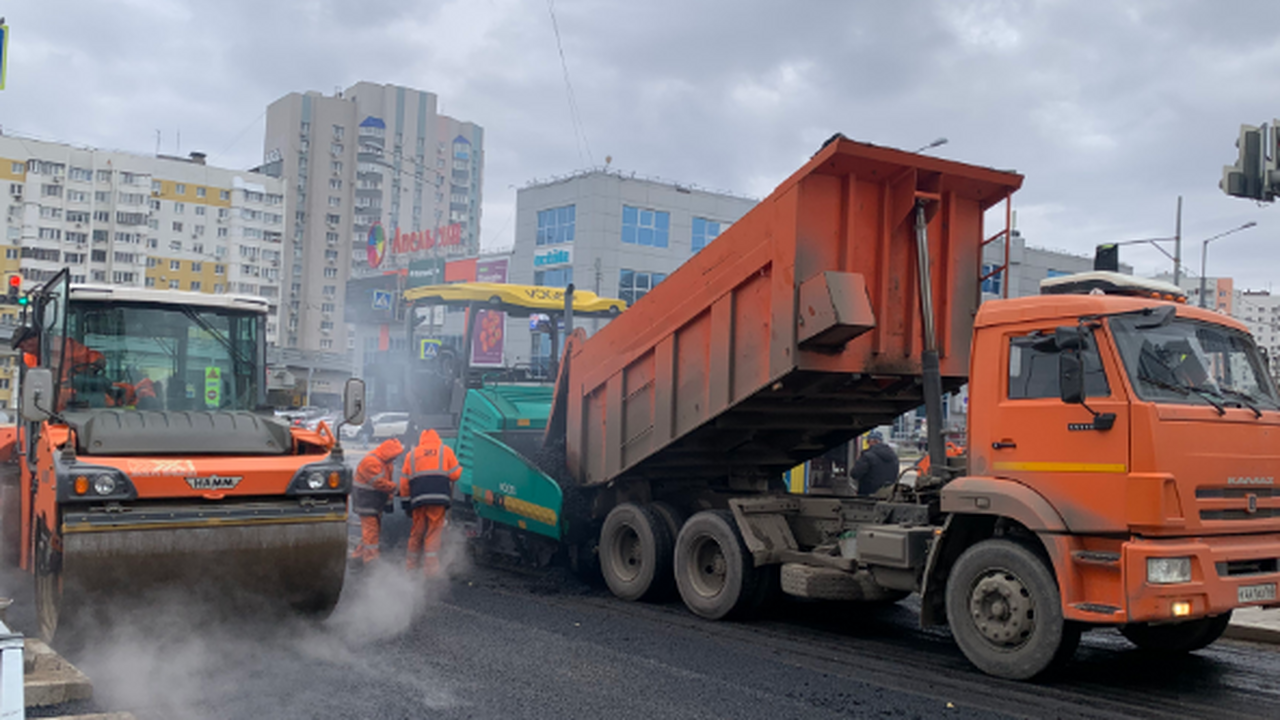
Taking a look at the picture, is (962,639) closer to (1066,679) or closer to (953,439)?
(1066,679)

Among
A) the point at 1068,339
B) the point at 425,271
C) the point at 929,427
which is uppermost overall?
the point at 425,271

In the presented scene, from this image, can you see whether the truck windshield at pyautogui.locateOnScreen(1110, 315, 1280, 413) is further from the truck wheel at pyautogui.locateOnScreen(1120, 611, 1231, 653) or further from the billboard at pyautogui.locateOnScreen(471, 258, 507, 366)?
the billboard at pyautogui.locateOnScreen(471, 258, 507, 366)

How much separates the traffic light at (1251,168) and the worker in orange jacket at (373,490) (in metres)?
7.89

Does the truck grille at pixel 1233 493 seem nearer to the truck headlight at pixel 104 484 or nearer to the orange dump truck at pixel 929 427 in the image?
the orange dump truck at pixel 929 427

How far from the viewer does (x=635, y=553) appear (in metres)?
8.64

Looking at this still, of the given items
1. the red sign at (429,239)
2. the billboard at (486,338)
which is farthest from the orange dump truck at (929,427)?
the red sign at (429,239)

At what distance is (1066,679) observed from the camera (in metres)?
5.90

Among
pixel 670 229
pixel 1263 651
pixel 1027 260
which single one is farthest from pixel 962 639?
pixel 1027 260

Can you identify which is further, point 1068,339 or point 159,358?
point 159,358

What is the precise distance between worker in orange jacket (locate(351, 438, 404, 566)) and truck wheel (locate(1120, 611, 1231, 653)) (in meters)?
6.06

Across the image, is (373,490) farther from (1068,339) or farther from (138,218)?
(138,218)

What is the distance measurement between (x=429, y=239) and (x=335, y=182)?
31168 mm

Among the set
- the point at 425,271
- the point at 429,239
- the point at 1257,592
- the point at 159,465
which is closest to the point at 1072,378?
the point at 1257,592

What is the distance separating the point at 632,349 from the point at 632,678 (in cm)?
327
